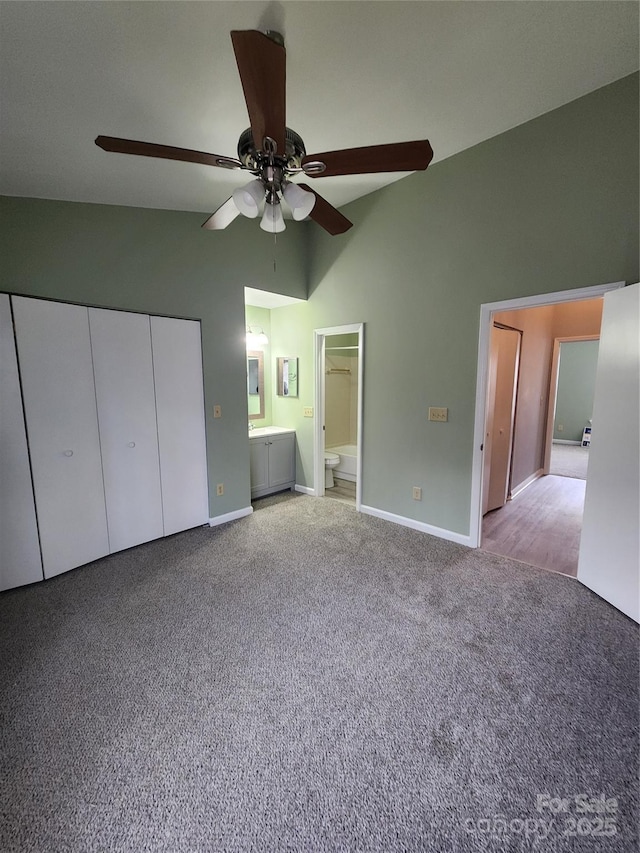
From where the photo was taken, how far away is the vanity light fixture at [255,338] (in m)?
4.27

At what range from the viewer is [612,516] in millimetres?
2199

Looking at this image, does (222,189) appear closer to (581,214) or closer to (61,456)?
(61,456)

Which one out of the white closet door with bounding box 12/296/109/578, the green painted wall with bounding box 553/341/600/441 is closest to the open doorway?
the green painted wall with bounding box 553/341/600/441

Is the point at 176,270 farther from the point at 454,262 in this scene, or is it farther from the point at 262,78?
the point at 454,262

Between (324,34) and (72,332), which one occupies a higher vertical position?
(324,34)

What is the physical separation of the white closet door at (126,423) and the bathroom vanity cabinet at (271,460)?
126 cm

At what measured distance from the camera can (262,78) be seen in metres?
1.19

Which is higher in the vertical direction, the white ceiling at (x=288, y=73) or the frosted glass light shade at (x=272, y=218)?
the white ceiling at (x=288, y=73)

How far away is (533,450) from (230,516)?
14.3 ft

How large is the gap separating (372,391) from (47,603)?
10.2 ft

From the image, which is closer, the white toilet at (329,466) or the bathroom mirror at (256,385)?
the bathroom mirror at (256,385)

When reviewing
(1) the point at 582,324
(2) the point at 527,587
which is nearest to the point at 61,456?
(2) the point at 527,587

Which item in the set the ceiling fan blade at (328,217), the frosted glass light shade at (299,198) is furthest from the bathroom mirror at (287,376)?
the frosted glass light shade at (299,198)

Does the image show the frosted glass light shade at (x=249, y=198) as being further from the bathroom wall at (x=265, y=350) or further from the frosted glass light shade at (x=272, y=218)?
the bathroom wall at (x=265, y=350)
